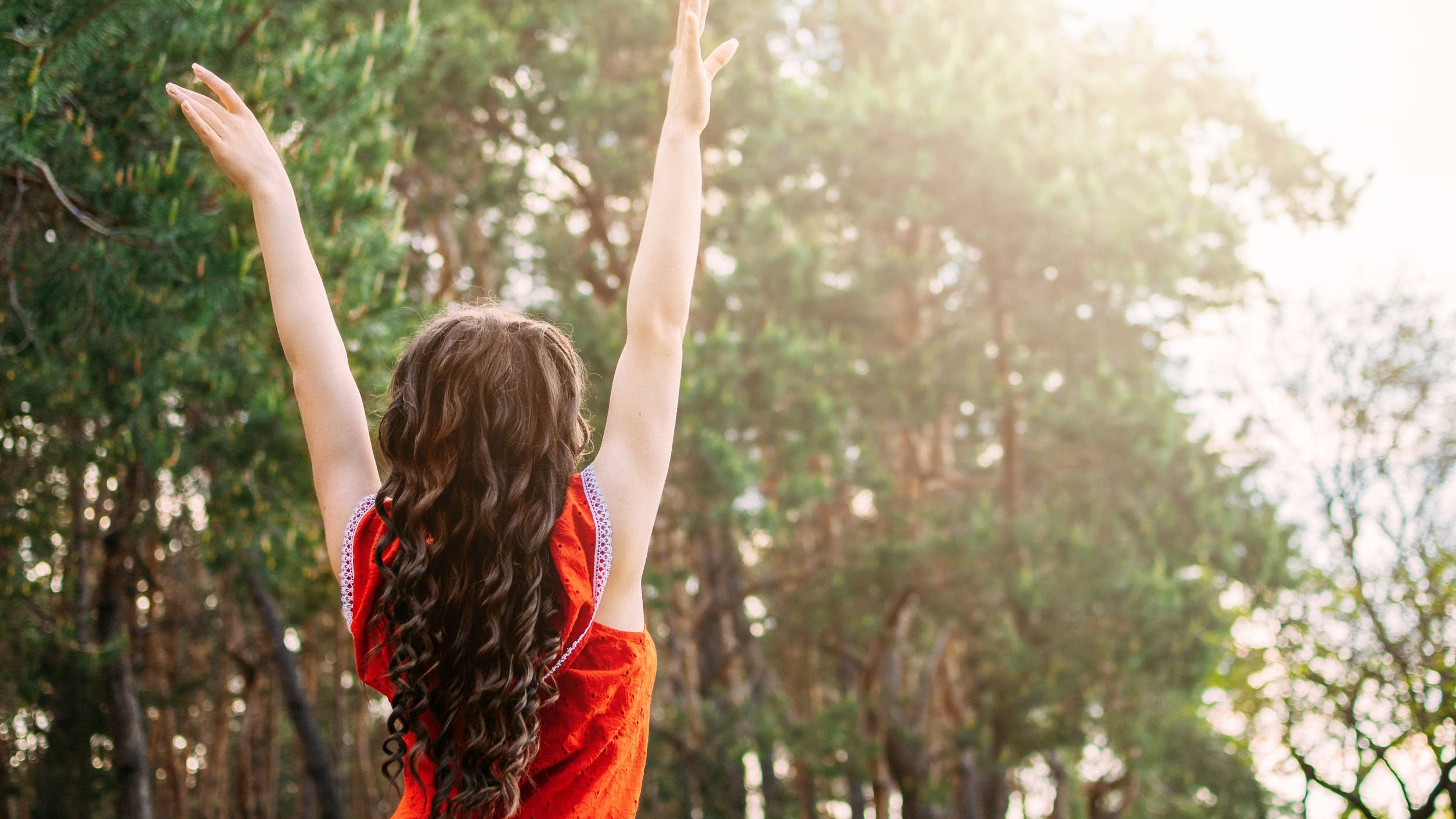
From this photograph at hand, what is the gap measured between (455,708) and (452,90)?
23.1ft

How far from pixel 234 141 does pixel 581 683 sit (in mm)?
819

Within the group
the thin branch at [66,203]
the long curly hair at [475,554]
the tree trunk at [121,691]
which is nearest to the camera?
the long curly hair at [475,554]

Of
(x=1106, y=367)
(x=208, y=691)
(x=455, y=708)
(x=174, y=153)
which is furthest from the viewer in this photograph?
(x=208, y=691)

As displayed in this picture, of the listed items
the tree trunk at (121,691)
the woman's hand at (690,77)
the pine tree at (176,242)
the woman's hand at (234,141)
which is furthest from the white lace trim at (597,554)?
the tree trunk at (121,691)

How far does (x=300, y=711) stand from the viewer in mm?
8789

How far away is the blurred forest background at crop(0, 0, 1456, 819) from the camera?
749cm

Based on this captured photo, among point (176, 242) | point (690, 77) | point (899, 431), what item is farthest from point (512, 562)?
point (899, 431)

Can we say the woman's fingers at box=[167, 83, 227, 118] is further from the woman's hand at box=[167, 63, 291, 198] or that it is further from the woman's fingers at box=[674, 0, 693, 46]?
the woman's fingers at box=[674, 0, 693, 46]

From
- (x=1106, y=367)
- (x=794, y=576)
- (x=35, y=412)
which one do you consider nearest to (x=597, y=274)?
(x=794, y=576)

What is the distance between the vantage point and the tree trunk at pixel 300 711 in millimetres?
8664

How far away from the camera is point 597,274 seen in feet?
32.7

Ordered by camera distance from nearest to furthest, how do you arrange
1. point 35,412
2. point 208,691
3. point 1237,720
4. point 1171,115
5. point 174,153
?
point 174,153 → point 35,412 → point 1171,115 → point 1237,720 → point 208,691

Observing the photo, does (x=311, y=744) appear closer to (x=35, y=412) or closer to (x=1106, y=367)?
(x=35, y=412)

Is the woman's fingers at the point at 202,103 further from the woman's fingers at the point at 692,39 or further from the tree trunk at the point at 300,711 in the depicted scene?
the tree trunk at the point at 300,711
